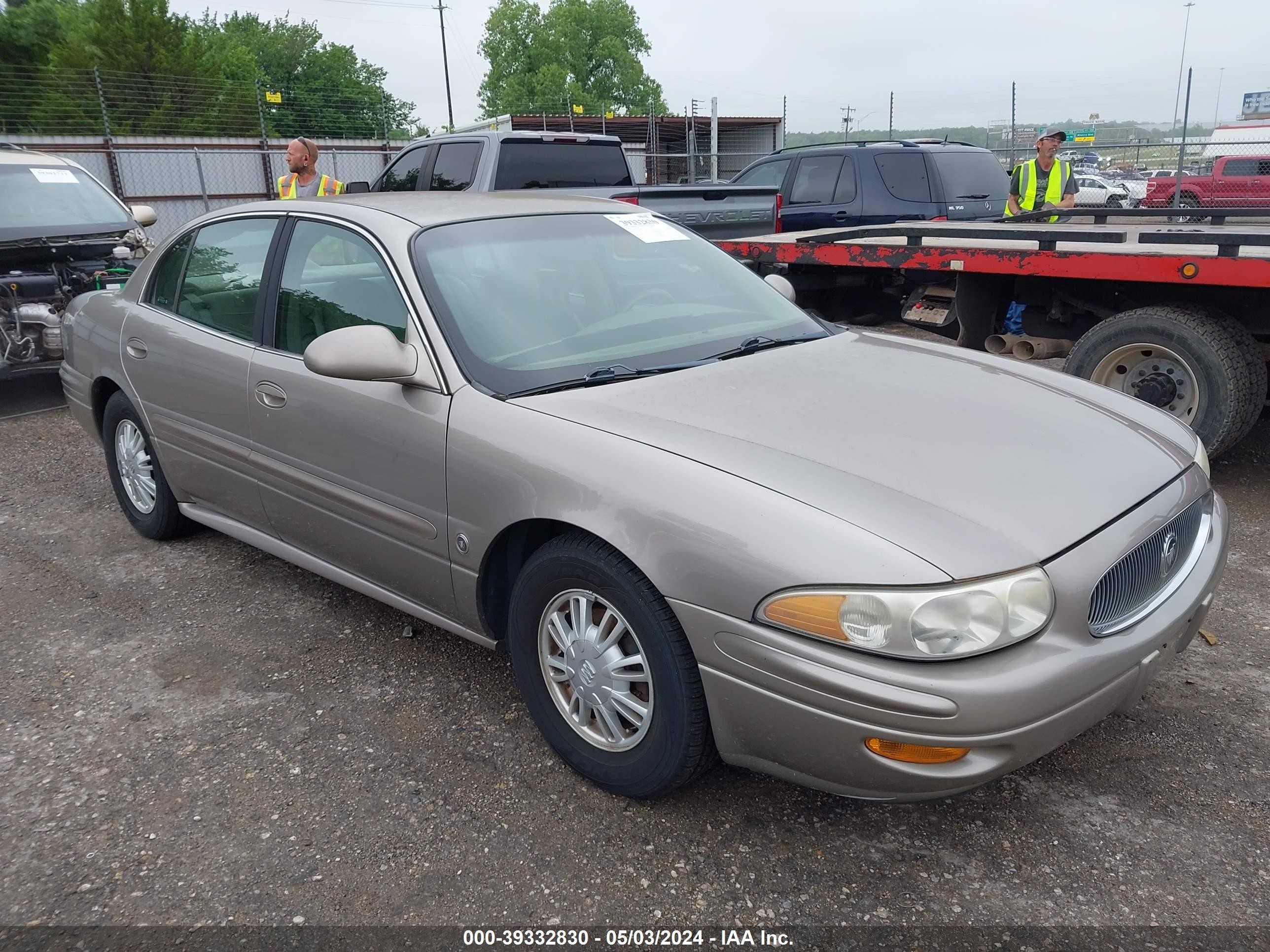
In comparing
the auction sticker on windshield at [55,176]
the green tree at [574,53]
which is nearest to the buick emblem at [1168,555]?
the auction sticker on windshield at [55,176]

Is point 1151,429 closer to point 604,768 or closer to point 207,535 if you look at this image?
point 604,768

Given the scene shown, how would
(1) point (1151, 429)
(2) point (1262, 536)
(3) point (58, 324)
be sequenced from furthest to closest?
1. (3) point (58, 324)
2. (2) point (1262, 536)
3. (1) point (1151, 429)

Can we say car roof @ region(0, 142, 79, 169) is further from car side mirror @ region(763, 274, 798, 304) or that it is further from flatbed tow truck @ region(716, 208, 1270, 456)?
car side mirror @ region(763, 274, 798, 304)

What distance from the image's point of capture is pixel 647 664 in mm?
2416

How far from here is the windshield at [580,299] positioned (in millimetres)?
2943

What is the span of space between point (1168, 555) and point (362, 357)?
7.36ft

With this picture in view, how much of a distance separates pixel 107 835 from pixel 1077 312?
5.51 m

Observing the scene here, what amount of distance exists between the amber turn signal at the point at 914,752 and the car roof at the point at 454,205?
2.17 m

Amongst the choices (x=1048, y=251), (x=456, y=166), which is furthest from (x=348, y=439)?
(x=456, y=166)

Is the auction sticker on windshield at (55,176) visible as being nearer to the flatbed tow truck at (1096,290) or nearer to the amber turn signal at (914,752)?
the flatbed tow truck at (1096,290)

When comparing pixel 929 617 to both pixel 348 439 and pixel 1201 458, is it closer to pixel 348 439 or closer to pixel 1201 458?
pixel 1201 458

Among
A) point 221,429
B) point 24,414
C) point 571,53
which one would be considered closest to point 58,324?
point 24,414

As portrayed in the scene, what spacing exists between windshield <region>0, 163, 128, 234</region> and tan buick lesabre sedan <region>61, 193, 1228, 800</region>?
4.61 metres

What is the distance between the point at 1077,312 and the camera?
5.82m
